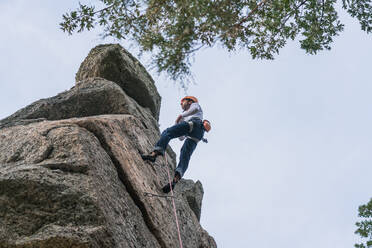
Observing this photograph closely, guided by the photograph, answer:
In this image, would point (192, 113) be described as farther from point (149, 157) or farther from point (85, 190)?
point (85, 190)

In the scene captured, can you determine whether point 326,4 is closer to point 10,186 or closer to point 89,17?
point 89,17

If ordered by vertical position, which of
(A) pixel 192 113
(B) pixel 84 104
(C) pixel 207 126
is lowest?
(C) pixel 207 126

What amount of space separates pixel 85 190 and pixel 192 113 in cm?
496

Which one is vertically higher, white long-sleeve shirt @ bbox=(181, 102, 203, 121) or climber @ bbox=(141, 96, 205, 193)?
white long-sleeve shirt @ bbox=(181, 102, 203, 121)

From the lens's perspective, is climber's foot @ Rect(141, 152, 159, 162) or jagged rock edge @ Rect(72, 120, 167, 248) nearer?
jagged rock edge @ Rect(72, 120, 167, 248)

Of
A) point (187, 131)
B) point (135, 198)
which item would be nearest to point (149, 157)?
point (187, 131)

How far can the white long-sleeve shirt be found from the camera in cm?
1047

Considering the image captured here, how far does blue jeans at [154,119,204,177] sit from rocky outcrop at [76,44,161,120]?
3575 mm

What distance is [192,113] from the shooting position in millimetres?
10523

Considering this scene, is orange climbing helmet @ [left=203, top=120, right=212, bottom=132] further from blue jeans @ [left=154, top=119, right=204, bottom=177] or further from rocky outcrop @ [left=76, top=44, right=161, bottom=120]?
rocky outcrop @ [left=76, top=44, right=161, bottom=120]

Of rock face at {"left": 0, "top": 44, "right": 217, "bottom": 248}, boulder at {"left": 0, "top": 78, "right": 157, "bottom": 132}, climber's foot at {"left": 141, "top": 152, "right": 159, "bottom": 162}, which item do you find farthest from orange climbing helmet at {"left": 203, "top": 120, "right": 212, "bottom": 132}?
boulder at {"left": 0, "top": 78, "right": 157, "bottom": 132}

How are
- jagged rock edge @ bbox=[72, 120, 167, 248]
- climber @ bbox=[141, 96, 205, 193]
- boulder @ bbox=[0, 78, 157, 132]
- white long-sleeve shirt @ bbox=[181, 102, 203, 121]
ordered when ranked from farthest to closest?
boulder @ bbox=[0, 78, 157, 132], white long-sleeve shirt @ bbox=[181, 102, 203, 121], climber @ bbox=[141, 96, 205, 193], jagged rock edge @ bbox=[72, 120, 167, 248]

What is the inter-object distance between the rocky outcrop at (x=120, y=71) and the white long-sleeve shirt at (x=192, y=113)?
318 centimetres

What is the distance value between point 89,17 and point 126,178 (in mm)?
3415
